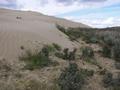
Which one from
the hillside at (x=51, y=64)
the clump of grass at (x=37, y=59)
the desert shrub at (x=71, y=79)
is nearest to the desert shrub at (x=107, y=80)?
the hillside at (x=51, y=64)

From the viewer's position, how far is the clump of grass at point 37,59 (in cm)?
1299

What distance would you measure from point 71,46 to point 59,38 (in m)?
Answer: 1.41

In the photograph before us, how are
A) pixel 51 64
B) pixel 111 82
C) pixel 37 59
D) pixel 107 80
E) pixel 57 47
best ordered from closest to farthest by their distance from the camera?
pixel 111 82, pixel 107 80, pixel 51 64, pixel 37 59, pixel 57 47

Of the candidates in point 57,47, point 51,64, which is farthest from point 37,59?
point 57,47

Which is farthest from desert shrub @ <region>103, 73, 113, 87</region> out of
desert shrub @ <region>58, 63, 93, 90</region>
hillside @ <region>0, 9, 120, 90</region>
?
desert shrub @ <region>58, 63, 93, 90</region>

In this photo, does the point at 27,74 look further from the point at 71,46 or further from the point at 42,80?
the point at 71,46

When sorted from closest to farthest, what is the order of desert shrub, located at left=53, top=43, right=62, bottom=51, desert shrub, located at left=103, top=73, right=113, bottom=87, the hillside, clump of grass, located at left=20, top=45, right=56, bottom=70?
the hillside → desert shrub, located at left=103, top=73, right=113, bottom=87 → clump of grass, located at left=20, top=45, right=56, bottom=70 → desert shrub, located at left=53, top=43, right=62, bottom=51

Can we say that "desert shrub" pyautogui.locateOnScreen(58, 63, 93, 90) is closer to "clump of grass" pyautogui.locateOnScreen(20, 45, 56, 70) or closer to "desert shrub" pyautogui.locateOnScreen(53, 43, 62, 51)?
"clump of grass" pyautogui.locateOnScreen(20, 45, 56, 70)

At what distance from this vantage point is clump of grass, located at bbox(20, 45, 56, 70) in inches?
511

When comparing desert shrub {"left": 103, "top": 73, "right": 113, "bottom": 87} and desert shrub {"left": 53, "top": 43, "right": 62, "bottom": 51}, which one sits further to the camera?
desert shrub {"left": 53, "top": 43, "right": 62, "bottom": 51}

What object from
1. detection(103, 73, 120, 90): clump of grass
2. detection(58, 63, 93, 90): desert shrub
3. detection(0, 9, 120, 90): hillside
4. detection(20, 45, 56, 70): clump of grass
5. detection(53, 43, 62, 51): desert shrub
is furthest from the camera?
detection(53, 43, 62, 51): desert shrub

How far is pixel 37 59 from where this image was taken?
13.9 metres

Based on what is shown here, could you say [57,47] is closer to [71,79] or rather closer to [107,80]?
[107,80]

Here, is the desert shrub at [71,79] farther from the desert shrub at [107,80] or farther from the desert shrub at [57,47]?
the desert shrub at [57,47]
